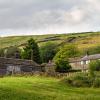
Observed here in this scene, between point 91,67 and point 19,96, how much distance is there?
116 ft

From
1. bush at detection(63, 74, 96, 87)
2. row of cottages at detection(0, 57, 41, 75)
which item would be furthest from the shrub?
bush at detection(63, 74, 96, 87)

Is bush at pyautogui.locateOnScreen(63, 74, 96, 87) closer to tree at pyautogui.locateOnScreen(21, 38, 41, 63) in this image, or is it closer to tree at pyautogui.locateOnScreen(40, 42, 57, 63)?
tree at pyautogui.locateOnScreen(21, 38, 41, 63)

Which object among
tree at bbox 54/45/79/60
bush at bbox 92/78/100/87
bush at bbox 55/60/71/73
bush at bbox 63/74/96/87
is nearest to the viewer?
bush at bbox 92/78/100/87

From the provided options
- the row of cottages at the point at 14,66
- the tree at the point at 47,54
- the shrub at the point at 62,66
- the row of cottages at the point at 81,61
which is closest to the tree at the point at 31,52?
the row of cottages at the point at 81,61

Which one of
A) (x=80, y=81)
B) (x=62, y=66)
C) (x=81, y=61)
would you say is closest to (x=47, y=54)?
(x=81, y=61)

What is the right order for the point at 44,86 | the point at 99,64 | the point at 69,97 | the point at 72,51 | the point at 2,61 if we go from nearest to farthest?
the point at 69,97 → the point at 44,86 → the point at 99,64 → the point at 2,61 → the point at 72,51

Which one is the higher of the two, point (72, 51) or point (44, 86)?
point (72, 51)

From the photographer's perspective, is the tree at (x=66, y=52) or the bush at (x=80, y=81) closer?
the bush at (x=80, y=81)

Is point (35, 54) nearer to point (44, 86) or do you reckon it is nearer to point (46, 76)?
point (46, 76)

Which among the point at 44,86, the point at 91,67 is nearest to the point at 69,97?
the point at 44,86

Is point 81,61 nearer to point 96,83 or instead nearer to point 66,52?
point 66,52

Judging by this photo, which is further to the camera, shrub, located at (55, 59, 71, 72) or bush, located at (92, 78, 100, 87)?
shrub, located at (55, 59, 71, 72)

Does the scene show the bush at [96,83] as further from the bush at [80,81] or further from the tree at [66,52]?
the tree at [66,52]

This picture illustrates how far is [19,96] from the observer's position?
4381cm
